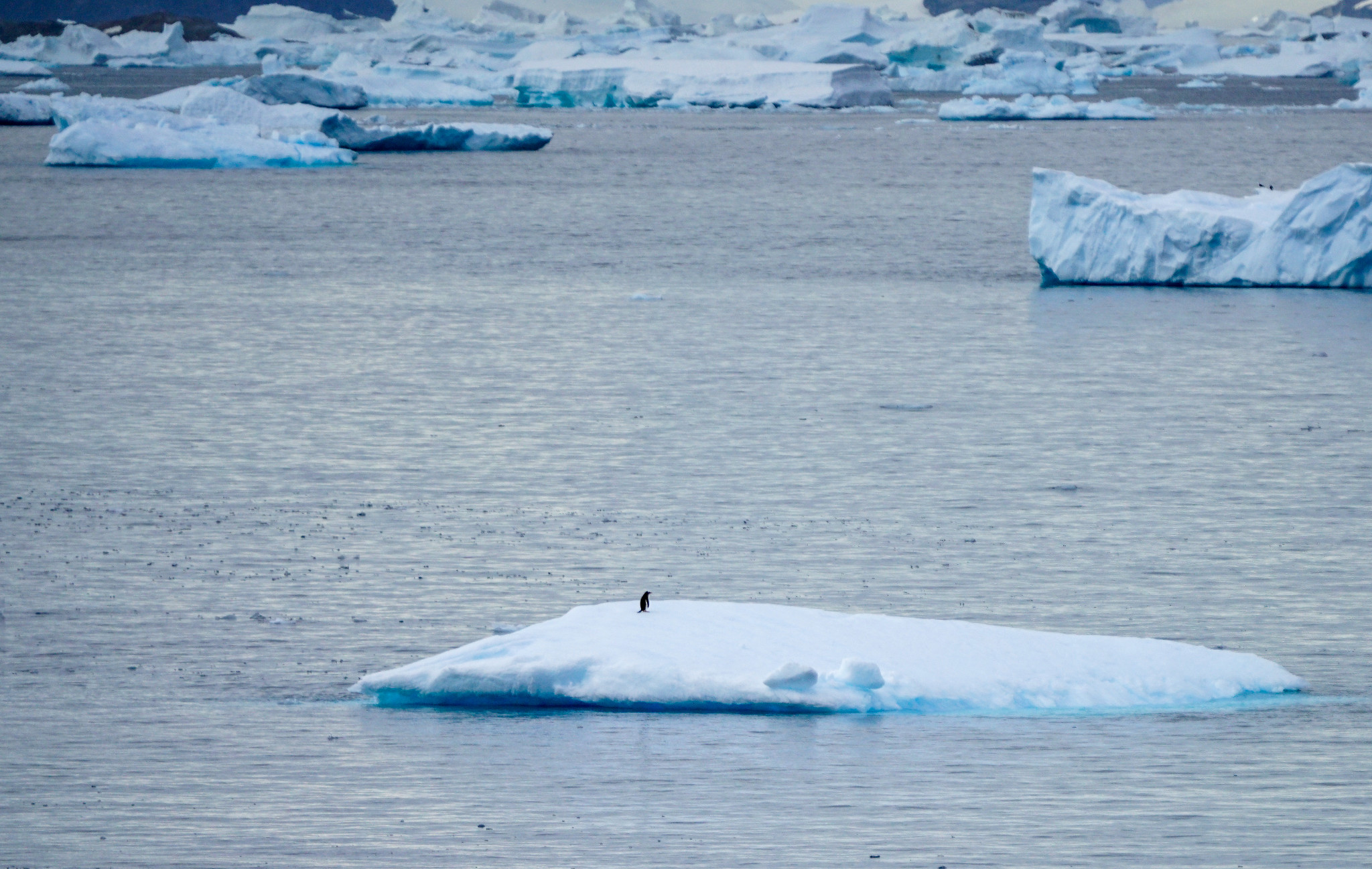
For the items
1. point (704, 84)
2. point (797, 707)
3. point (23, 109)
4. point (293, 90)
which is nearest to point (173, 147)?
Result: point (293, 90)

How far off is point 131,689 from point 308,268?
1989 centimetres

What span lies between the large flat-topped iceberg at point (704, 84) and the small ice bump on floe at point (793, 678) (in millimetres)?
66008

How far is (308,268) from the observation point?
1092 inches

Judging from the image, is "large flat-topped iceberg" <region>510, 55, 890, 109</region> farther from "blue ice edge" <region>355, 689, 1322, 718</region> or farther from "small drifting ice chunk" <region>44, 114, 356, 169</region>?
"blue ice edge" <region>355, 689, 1322, 718</region>

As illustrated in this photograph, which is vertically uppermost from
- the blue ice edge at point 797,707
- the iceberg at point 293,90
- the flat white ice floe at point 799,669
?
the iceberg at point 293,90

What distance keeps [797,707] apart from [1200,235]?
16507 mm

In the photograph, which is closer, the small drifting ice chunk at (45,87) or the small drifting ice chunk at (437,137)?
the small drifting ice chunk at (437,137)

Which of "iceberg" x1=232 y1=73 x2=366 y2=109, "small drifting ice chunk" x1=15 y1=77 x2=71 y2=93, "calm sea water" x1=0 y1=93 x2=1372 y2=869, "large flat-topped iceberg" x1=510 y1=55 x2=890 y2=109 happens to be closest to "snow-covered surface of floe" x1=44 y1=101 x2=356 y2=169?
"iceberg" x1=232 y1=73 x2=366 y2=109

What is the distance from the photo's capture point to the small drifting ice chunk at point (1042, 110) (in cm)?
6881

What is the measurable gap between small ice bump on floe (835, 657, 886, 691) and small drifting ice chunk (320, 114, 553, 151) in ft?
149

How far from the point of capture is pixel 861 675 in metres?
7.91

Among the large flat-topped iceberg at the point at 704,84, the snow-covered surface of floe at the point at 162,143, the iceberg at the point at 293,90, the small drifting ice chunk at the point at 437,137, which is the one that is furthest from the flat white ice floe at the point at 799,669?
the large flat-topped iceberg at the point at 704,84

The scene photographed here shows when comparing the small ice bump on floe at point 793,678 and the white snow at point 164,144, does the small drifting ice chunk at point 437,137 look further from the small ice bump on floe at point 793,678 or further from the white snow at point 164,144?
the small ice bump on floe at point 793,678

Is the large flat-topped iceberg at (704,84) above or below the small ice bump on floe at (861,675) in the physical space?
above
